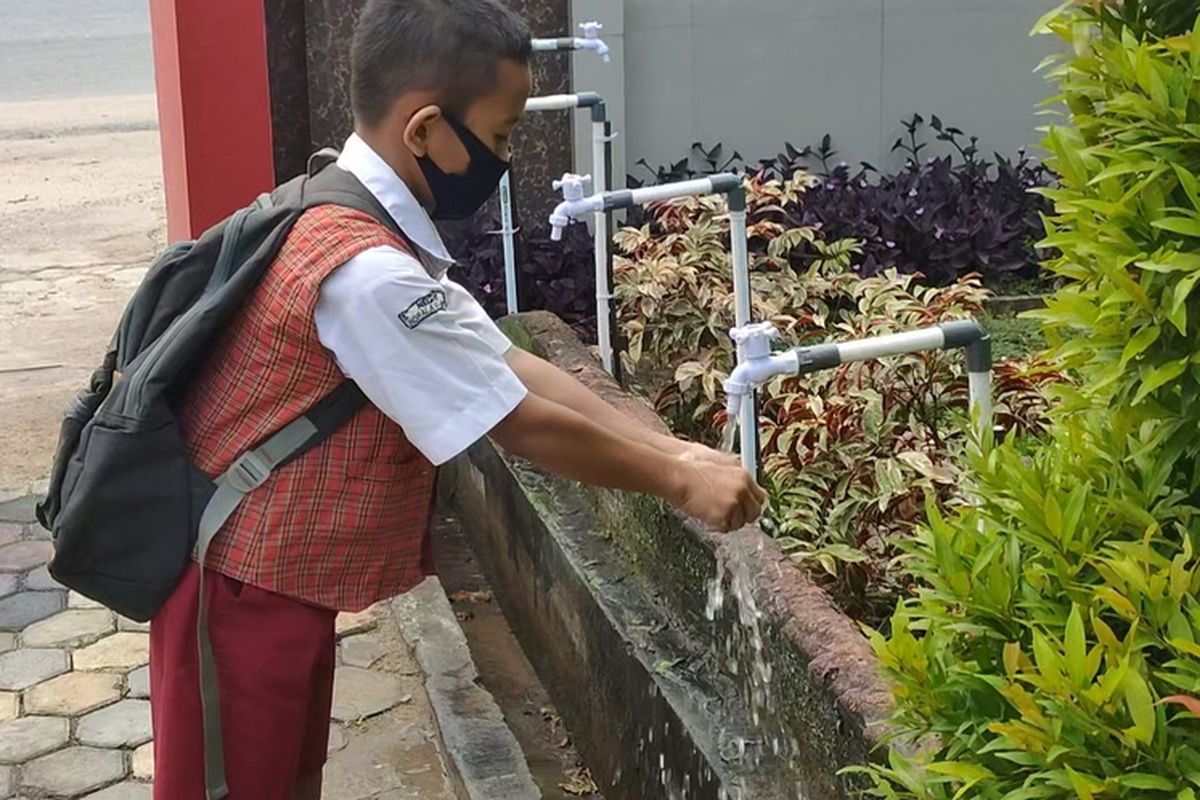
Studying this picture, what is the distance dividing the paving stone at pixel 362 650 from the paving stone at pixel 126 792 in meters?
0.77

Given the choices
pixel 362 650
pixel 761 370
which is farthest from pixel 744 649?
pixel 362 650

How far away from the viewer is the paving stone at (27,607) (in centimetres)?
496

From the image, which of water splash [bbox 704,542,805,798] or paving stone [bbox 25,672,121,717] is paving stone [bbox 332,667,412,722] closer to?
paving stone [bbox 25,672,121,717]

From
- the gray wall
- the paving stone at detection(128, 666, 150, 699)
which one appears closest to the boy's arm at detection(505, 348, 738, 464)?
the paving stone at detection(128, 666, 150, 699)

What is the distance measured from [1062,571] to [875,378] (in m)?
2.61

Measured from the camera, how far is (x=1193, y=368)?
6.07ft

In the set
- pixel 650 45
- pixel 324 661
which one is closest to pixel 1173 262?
pixel 324 661

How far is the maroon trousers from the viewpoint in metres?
2.74

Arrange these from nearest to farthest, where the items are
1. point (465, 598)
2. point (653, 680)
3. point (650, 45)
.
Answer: point (653, 680)
point (465, 598)
point (650, 45)

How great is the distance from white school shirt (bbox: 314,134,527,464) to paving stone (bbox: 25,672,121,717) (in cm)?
229

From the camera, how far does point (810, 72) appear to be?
23.4 ft

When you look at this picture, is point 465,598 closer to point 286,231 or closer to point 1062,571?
point 286,231

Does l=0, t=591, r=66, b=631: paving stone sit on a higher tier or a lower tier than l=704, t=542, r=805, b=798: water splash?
lower

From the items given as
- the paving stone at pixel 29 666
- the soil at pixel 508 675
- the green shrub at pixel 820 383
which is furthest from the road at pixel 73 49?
the paving stone at pixel 29 666
